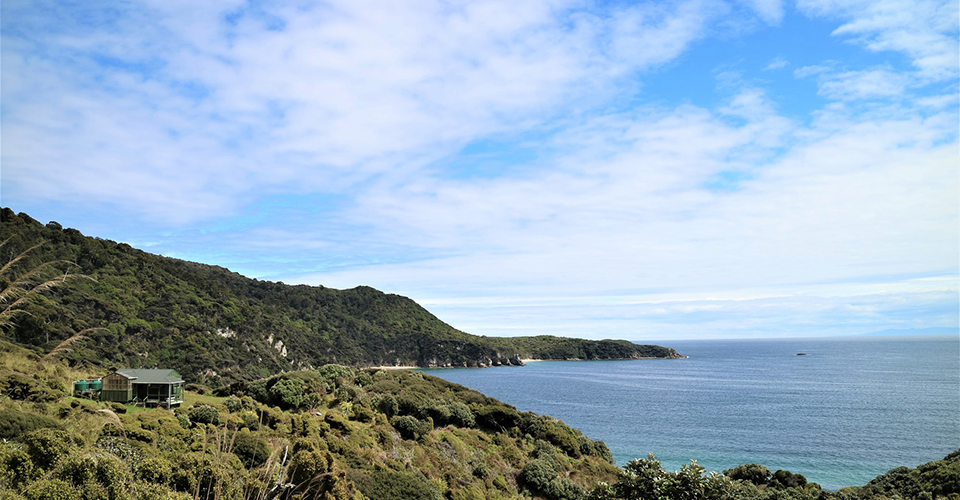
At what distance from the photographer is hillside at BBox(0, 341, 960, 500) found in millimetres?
9055

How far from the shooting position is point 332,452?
67.8 feet

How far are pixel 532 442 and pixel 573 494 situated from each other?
22.2 ft

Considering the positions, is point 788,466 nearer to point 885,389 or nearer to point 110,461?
point 110,461

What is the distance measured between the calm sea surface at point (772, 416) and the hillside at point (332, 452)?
48.9 feet

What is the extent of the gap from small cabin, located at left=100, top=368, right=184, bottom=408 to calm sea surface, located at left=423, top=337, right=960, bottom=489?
3371 cm

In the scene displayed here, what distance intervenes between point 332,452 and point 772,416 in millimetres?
63697

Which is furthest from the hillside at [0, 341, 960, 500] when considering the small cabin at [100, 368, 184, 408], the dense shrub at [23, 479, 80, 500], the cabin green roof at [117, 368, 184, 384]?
the cabin green roof at [117, 368, 184, 384]

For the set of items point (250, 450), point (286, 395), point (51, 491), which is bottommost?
point (250, 450)

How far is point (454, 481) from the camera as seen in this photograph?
78.8ft

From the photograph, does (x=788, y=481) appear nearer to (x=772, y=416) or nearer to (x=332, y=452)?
(x=332, y=452)

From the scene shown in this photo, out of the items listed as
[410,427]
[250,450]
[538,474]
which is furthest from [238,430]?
[538,474]


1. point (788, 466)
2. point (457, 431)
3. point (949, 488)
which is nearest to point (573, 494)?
point (457, 431)

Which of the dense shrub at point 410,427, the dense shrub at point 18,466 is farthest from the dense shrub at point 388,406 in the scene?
the dense shrub at point 18,466

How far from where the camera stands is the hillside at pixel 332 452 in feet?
29.7
